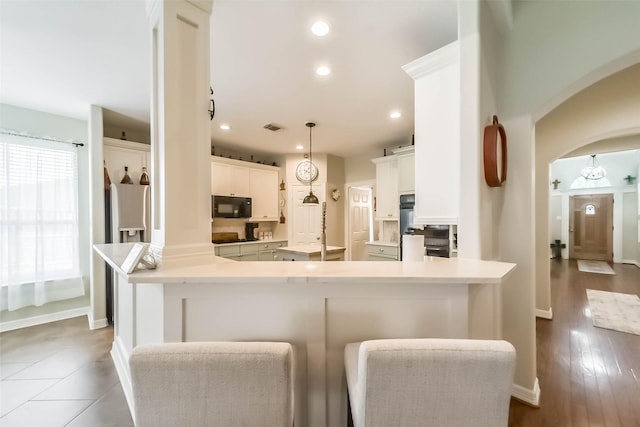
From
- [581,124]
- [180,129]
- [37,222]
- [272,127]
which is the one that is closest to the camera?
[180,129]

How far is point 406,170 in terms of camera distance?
13.9 ft

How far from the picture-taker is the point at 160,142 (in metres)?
1.37

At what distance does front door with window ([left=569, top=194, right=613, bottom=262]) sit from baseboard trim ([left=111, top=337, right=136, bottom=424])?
10.7 meters

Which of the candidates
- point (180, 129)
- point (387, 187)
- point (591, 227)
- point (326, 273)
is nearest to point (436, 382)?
point (326, 273)

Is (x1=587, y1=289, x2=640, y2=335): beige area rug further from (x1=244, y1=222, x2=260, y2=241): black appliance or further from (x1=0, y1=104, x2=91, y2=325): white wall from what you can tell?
(x1=0, y1=104, x2=91, y2=325): white wall

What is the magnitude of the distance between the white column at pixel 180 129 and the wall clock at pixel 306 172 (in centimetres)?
391

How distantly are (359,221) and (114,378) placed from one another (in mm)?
4748

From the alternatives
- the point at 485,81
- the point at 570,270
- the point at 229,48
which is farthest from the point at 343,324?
the point at 570,270

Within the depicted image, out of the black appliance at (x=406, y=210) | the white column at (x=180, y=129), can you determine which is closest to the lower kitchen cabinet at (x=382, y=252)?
the black appliance at (x=406, y=210)

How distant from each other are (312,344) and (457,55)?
1950 millimetres

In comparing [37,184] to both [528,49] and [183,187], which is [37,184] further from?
[528,49]

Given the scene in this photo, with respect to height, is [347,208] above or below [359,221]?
above

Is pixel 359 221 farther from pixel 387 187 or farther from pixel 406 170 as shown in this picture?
pixel 406 170

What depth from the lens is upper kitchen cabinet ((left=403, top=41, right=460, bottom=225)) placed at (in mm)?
1777
